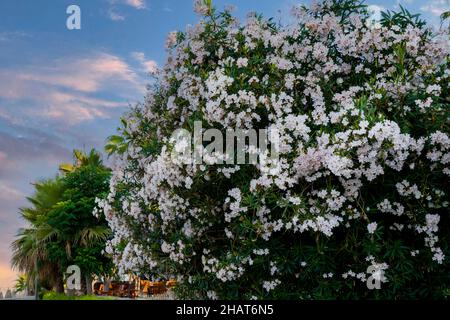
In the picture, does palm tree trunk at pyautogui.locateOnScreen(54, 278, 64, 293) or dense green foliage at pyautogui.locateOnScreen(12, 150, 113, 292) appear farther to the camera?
palm tree trunk at pyautogui.locateOnScreen(54, 278, 64, 293)

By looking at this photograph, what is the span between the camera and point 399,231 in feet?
22.2

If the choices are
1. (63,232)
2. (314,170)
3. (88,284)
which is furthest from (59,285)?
(314,170)

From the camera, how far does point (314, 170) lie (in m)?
6.06

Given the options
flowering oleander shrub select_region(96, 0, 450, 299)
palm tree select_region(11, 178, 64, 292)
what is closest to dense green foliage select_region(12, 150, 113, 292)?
palm tree select_region(11, 178, 64, 292)

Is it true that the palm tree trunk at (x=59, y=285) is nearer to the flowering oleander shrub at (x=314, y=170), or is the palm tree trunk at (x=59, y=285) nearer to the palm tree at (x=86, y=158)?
the palm tree at (x=86, y=158)

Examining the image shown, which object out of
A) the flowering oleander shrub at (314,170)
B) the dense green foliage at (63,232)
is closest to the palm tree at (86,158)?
the dense green foliage at (63,232)

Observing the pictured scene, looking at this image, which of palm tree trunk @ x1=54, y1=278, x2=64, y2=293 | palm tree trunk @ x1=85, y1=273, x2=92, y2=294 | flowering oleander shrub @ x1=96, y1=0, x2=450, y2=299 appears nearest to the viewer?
flowering oleander shrub @ x1=96, y1=0, x2=450, y2=299

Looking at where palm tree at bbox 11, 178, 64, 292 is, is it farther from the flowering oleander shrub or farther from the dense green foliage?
the flowering oleander shrub

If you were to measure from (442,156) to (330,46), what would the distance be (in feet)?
6.92

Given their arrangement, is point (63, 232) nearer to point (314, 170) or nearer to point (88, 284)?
point (88, 284)

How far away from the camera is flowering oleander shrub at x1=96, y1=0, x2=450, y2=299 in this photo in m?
6.15

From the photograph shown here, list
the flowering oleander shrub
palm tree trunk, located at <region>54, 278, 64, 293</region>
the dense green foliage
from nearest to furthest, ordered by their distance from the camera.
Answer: the flowering oleander shrub, the dense green foliage, palm tree trunk, located at <region>54, 278, 64, 293</region>
